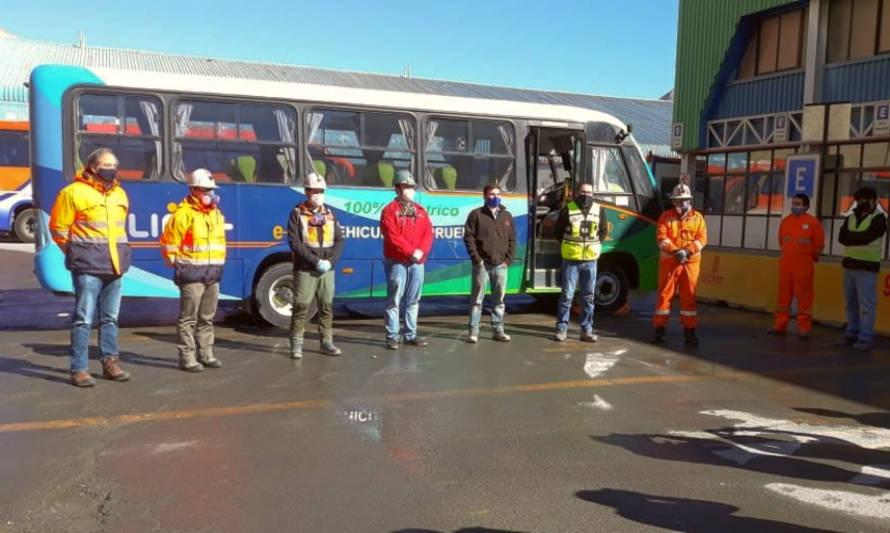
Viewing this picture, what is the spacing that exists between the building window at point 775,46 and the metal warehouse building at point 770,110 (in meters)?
0.03

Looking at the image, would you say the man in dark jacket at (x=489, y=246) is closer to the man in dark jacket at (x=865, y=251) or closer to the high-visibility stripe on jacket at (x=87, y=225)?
the high-visibility stripe on jacket at (x=87, y=225)

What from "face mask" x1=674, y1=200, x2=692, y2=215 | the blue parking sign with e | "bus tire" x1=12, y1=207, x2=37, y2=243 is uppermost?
the blue parking sign with e

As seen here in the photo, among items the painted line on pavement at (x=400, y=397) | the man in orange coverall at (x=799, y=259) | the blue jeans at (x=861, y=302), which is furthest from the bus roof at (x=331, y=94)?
the painted line on pavement at (x=400, y=397)

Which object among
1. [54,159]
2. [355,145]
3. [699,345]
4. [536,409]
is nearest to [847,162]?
[699,345]

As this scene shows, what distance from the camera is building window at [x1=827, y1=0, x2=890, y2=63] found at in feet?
53.0

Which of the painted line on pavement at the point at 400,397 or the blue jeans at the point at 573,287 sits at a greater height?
the blue jeans at the point at 573,287

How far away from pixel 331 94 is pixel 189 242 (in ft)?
11.0

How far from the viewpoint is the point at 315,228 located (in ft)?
23.5

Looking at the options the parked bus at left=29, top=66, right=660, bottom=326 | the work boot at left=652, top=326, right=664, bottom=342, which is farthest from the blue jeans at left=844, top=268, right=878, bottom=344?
the parked bus at left=29, top=66, right=660, bottom=326

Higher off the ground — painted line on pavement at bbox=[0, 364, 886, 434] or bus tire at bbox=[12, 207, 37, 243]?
bus tire at bbox=[12, 207, 37, 243]

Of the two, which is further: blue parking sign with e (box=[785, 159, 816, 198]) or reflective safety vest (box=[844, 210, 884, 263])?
blue parking sign with e (box=[785, 159, 816, 198])

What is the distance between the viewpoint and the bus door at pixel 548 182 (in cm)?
1004

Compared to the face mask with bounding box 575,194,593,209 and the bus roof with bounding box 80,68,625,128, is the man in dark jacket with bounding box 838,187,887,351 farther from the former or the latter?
the bus roof with bounding box 80,68,625,128

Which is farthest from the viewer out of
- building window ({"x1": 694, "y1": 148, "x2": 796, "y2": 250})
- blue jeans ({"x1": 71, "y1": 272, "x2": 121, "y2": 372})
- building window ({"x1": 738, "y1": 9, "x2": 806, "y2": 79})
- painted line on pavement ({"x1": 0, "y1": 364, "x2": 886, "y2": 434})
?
building window ({"x1": 694, "y1": 148, "x2": 796, "y2": 250})
